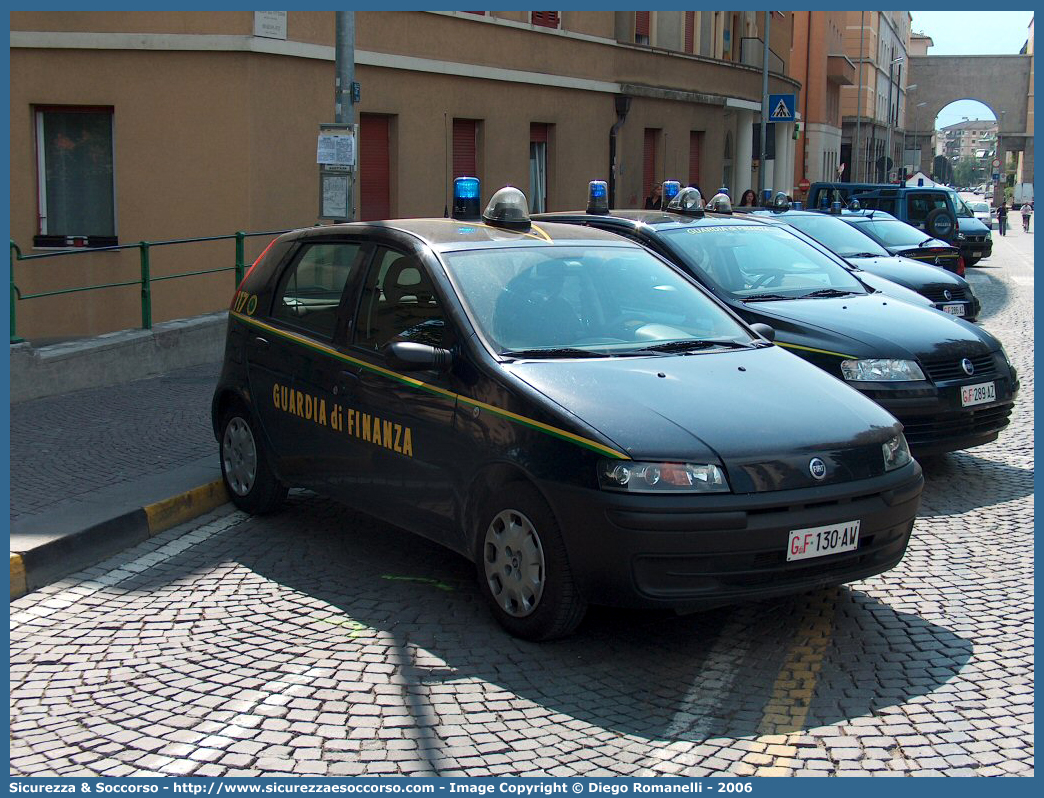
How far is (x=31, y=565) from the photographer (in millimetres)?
6121

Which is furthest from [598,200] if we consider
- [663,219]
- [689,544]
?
[689,544]

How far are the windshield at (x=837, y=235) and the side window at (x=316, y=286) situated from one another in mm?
8434

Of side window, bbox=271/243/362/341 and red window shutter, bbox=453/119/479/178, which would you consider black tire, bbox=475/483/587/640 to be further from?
red window shutter, bbox=453/119/479/178

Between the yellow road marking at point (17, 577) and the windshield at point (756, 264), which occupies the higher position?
the windshield at point (756, 264)

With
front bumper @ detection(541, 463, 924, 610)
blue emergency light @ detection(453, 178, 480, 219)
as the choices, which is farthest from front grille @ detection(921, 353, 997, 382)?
front bumper @ detection(541, 463, 924, 610)

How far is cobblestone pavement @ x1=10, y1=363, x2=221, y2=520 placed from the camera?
299 inches

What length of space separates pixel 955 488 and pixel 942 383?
719mm

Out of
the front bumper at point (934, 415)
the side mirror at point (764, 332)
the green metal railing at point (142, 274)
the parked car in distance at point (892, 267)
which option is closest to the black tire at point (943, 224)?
the parked car in distance at point (892, 267)

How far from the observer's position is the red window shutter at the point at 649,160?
29828 mm

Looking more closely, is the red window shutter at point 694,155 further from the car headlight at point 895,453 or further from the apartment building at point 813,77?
the car headlight at point 895,453

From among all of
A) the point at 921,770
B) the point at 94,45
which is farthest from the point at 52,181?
the point at 921,770

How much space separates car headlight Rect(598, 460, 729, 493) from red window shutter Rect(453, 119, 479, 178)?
17.5 metres
